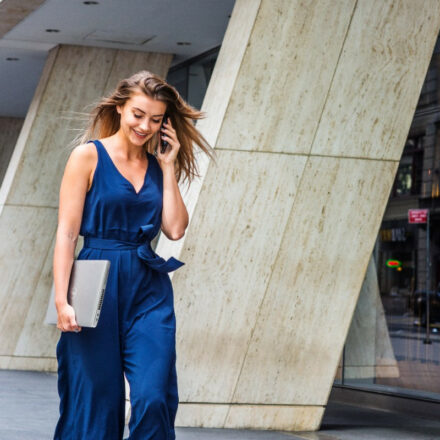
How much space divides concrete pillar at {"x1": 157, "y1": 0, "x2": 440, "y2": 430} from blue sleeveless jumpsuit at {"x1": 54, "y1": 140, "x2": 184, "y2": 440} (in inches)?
115

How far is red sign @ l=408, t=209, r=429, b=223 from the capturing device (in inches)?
379

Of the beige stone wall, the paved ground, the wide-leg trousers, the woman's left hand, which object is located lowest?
the paved ground

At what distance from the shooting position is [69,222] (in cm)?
416

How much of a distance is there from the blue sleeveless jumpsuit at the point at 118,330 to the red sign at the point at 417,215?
5.80 m

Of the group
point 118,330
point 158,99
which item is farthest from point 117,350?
point 158,99

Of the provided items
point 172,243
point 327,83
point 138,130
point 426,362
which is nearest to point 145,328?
point 138,130

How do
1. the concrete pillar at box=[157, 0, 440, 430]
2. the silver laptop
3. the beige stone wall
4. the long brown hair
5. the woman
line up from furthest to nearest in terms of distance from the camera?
the beige stone wall < the concrete pillar at box=[157, 0, 440, 430] < the long brown hair < the woman < the silver laptop

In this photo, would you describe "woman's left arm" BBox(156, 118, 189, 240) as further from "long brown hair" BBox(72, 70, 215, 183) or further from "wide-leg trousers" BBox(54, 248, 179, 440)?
"wide-leg trousers" BBox(54, 248, 179, 440)

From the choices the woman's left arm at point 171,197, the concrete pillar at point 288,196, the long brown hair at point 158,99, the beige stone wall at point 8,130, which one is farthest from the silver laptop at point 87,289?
the beige stone wall at point 8,130

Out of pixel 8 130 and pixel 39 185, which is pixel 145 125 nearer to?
pixel 39 185

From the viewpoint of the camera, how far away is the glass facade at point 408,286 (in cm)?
955

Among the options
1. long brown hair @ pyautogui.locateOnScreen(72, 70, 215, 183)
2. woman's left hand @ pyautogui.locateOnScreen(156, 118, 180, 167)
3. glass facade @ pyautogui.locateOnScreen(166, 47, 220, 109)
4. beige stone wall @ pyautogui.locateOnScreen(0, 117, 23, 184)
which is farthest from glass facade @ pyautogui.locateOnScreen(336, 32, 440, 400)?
beige stone wall @ pyautogui.locateOnScreen(0, 117, 23, 184)

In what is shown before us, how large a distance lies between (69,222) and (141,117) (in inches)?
21.2

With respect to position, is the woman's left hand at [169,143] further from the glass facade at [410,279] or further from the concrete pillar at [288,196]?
the glass facade at [410,279]
